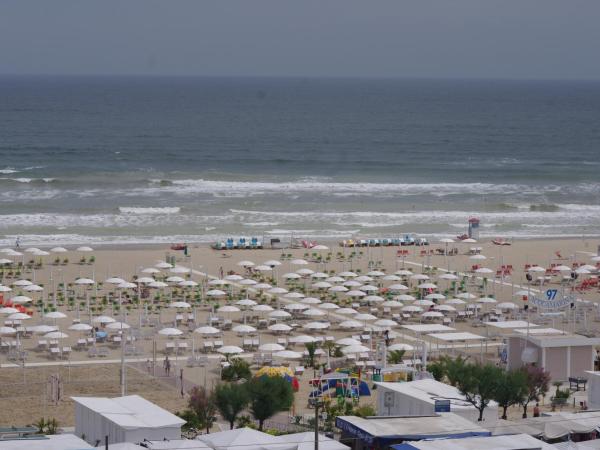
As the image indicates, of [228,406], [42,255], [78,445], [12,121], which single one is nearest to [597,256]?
[42,255]

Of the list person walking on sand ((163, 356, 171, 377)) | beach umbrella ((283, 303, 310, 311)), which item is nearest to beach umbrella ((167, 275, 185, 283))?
beach umbrella ((283, 303, 310, 311))

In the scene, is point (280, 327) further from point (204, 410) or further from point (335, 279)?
point (204, 410)

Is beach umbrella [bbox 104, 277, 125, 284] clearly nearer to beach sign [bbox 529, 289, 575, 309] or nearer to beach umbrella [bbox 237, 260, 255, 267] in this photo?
beach umbrella [bbox 237, 260, 255, 267]

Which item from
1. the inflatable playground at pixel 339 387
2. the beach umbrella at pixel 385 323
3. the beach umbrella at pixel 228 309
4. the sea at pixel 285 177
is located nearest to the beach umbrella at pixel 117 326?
the beach umbrella at pixel 228 309

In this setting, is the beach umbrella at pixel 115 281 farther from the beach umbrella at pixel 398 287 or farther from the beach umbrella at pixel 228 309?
the beach umbrella at pixel 398 287

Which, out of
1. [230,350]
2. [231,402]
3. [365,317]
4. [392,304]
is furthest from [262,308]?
[231,402]

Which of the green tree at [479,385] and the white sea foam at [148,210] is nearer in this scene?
the green tree at [479,385]
